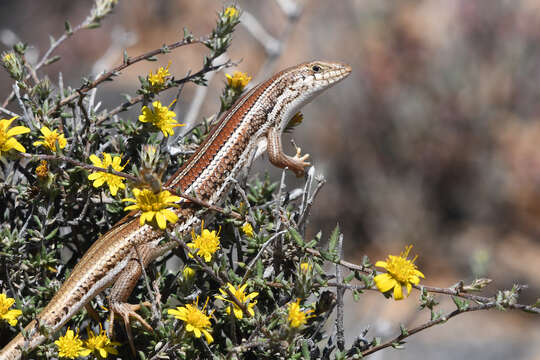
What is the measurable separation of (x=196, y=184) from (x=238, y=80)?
578 millimetres

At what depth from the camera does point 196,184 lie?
7.66 feet

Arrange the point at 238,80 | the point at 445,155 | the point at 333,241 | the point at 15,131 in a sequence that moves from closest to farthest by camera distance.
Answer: the point at 333,241, the point at 15,131, the point at 238,80, the point at 445,155

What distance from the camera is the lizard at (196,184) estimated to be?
188 cm

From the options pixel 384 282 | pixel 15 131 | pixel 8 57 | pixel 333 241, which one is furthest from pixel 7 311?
pixel 384 282

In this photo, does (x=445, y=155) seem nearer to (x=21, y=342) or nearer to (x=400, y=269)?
(x=400, y=269)

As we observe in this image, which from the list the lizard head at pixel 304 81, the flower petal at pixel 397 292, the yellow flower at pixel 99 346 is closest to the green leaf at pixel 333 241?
the flower petal at pixel 397 292

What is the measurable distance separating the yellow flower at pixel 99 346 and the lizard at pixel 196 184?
0.08 meters

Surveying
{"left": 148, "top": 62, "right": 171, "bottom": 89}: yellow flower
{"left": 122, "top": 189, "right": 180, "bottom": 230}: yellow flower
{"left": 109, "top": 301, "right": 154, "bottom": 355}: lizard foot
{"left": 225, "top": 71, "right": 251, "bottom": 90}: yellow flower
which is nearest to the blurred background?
{"left": 225, "top": 71, "right": 251, "bottom": 90}: yellow flower

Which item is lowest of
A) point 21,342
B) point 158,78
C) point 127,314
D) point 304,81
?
point 21,342

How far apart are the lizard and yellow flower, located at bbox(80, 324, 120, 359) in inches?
3.1

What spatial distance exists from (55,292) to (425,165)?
20.1ft

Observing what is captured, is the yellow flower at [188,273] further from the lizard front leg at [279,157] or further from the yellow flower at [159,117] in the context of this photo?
the lizard front leg at [279,157]

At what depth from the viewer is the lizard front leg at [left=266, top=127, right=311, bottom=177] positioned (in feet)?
9.22

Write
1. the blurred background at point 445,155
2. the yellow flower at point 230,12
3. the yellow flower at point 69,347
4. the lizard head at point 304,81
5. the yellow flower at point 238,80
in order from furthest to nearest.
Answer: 1. the blurred background at point 445,155
2. the lizard head at point 304,81
3. the yellow flower at point 238,80
4. the yellow flower at point 230,12
5. the yellow flower at point 69,347
